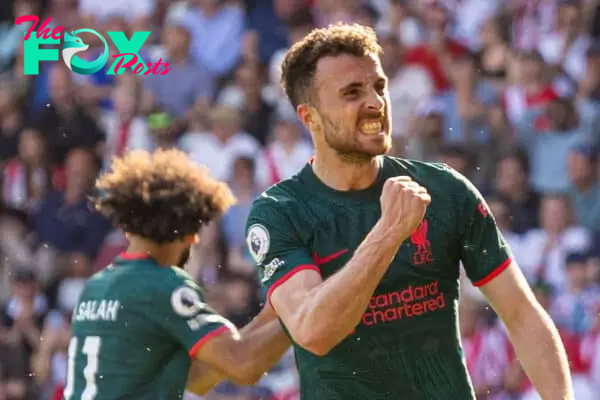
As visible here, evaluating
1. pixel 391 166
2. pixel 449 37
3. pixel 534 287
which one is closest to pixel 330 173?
pixel 391 166

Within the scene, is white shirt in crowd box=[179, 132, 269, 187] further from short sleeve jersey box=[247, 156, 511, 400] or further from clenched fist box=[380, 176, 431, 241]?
Result: clenched fist box=[380, 176, 431, 241]

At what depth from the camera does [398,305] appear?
16.7 feet

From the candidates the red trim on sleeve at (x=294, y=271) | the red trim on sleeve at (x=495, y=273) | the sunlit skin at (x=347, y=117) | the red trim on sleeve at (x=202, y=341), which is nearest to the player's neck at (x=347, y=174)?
the sunlit skin at (x=347, y=117)

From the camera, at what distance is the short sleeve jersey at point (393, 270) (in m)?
5.08

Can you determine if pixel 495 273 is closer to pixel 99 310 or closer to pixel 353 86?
pixel 353 86

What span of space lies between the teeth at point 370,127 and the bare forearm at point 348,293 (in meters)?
0.52

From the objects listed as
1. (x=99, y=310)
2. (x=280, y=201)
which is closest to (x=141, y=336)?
(x=99, y=310)

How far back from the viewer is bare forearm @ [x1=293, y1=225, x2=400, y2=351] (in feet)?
Result: 15.3

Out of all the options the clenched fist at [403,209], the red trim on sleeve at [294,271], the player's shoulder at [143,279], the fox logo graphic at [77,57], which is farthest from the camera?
the fox logo graphic at [77,57]

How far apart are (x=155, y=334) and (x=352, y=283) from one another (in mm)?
1710

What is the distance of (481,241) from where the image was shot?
5211 millimetres

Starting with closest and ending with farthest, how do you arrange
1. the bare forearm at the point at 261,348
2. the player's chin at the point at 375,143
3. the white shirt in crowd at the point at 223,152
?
the player's chin at the point at 375,143, the bare forearm at the point at 261,348, the white shirt in crowd at the point at 223,152

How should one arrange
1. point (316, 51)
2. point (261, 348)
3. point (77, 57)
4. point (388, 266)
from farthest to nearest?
point (77, 57) → point (261, 348) → point (316, 51) → point (388, 266)

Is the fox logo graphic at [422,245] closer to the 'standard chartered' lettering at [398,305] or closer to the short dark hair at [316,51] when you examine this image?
the 'standard chartered' lettering at [398,305]
